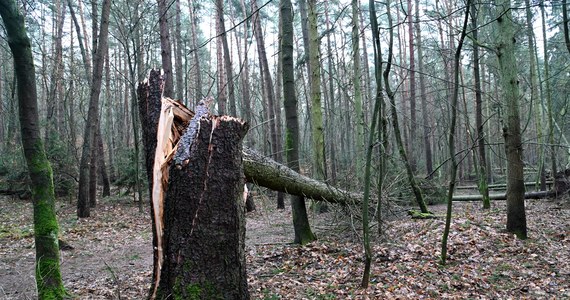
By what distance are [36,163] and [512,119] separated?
7.66 metres

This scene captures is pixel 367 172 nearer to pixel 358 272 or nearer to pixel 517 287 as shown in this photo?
pixel 358 272

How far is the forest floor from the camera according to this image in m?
5.05

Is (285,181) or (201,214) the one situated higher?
(285,181)

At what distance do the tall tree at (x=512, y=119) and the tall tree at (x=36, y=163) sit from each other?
7.48m

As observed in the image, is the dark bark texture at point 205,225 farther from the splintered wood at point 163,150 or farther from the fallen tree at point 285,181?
the fallen tree at point 285,181

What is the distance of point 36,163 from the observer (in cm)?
442

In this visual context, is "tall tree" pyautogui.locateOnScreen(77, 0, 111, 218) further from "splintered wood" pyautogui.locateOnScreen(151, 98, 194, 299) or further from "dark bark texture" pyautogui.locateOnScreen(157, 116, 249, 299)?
"dark bark texture" pyautogui.locateOnScreen(157, 116, 249, 299)

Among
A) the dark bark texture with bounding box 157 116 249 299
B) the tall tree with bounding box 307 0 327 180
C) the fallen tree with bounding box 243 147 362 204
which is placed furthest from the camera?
the tall tree with bounding box 307 0 327 180

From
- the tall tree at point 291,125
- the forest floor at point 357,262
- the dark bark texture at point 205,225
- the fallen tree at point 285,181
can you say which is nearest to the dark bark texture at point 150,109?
the dark bark texture at point 205,225

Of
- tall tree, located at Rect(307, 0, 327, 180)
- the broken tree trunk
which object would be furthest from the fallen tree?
the broken tree trunk

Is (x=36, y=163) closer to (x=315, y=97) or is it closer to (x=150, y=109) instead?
(x=150, y=109)

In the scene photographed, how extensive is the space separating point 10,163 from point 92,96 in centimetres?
622

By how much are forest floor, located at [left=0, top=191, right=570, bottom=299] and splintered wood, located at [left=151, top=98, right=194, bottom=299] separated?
0.76 meters

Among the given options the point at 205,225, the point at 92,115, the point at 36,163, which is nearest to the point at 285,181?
the point at 205,225
